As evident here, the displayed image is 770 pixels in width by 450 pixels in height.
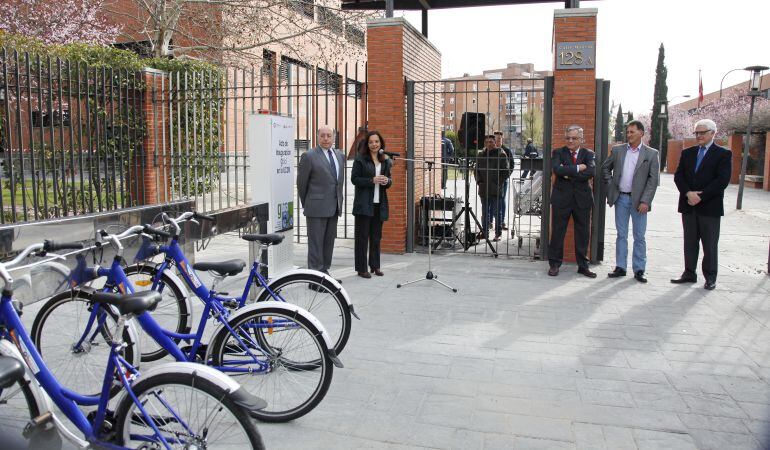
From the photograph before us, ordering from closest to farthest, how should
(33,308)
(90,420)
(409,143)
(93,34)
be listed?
(90,420)
(33,308)
(409,143)
(93,34)

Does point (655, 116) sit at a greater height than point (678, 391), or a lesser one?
greater

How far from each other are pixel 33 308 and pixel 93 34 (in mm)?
13558

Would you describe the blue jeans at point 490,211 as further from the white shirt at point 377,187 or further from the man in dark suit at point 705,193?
the man in dark suit at point 705,193

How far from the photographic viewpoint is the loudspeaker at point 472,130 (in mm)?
10278

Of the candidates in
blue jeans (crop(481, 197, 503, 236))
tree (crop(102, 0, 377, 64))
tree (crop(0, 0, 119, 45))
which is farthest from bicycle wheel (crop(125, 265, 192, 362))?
tree (crop(0, 0, 119, 45))

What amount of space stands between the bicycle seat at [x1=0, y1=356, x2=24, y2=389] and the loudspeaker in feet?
28.0

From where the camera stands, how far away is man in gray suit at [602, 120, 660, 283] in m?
8.19

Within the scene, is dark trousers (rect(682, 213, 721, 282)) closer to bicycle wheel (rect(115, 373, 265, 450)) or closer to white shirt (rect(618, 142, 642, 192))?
white shirt (rect(618, 142, 642, 192))

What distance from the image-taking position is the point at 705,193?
25.4 ft

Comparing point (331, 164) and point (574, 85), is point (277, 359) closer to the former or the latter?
point (331, 164)

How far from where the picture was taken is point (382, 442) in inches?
148

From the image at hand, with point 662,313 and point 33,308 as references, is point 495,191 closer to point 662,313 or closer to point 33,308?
point 662,313

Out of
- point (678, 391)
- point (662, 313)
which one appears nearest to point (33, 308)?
point (678, 391)

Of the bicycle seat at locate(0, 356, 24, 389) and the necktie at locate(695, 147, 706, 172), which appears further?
the necktie at locate(695, 147, 706, 172)
